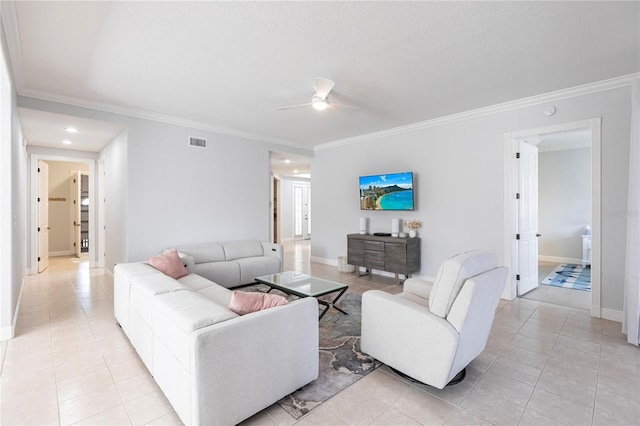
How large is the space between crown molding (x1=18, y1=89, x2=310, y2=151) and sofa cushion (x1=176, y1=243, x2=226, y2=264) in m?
2.01

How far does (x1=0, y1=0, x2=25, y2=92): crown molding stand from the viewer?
2145 millimetres

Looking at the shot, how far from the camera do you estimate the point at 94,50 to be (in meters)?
2.74

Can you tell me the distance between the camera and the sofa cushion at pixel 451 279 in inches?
79.3

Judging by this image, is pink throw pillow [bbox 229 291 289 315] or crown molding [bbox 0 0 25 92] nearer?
pink throw pillow [bbox 229 291 289 315]

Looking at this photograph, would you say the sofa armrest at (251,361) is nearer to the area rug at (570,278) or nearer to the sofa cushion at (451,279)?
the sofa cushion at (451,279)

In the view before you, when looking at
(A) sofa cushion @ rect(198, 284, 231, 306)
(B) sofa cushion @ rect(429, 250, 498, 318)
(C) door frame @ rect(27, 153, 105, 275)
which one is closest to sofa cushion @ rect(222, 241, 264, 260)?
(A) sofa cushion @ rect(198, 284, 231, 306)

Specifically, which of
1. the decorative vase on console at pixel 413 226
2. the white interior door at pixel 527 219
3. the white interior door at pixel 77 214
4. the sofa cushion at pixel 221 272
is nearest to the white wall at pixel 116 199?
the sofa cushion at pixel 221 272

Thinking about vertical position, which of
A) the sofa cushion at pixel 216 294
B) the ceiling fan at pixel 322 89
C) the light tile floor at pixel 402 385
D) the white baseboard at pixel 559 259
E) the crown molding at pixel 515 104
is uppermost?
the crown molding at pixel 515 104

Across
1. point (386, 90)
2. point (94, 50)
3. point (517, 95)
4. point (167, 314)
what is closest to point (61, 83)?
point (94, 50)

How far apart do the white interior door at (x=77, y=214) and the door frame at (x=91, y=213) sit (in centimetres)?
183

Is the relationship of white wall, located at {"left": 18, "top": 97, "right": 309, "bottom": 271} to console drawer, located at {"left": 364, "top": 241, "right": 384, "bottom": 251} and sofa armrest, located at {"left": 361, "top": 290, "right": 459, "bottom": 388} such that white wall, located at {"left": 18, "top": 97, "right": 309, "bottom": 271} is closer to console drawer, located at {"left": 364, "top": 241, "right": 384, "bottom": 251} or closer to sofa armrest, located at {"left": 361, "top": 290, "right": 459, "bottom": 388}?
console drawer, located at {"left": 364, "top": 241, "right": 384, "bottom": 251}

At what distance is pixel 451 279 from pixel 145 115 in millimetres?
4734

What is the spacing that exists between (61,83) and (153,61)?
4.69 feet

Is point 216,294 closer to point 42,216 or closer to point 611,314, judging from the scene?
point 611,314
